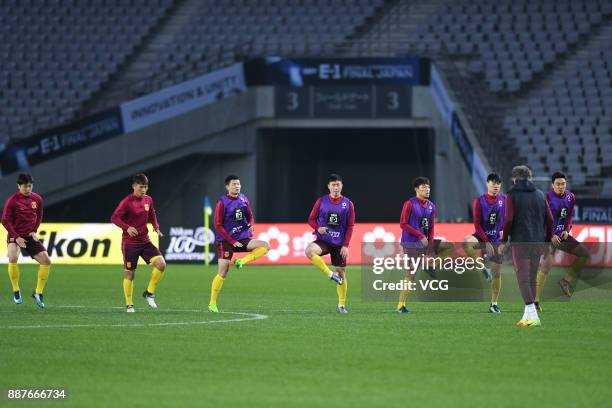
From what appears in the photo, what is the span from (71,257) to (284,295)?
13781 millimetres

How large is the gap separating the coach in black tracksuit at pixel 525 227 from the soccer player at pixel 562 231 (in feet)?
12.5

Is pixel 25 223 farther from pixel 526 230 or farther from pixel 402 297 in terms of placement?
pixel 526 230

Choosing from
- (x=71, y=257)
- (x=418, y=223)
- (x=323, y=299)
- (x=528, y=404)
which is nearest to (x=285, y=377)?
(x=528, y=404)

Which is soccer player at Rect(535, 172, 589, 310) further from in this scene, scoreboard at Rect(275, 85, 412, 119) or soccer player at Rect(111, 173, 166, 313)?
scoreboard at Rect(275, 85, 412, 119)

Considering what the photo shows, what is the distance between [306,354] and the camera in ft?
43.1

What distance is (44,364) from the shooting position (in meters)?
12.3

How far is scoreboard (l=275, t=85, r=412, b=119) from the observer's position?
4053 cm

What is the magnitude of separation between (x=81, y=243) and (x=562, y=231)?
1834cm

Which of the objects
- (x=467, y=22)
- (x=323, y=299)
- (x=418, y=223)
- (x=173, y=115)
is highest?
(x=467, y=22)

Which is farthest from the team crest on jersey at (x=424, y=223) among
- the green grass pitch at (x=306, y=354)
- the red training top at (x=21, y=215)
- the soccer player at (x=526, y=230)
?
the red training top at (x=21, y=215)

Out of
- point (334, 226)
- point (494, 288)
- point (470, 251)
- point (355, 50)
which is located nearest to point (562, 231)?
point (470, 251)

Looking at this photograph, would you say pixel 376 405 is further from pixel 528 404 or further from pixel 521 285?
pixel 521 285

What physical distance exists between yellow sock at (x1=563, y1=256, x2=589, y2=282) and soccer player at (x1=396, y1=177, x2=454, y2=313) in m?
2.68

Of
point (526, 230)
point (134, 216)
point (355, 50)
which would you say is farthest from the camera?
point (355, 50)
